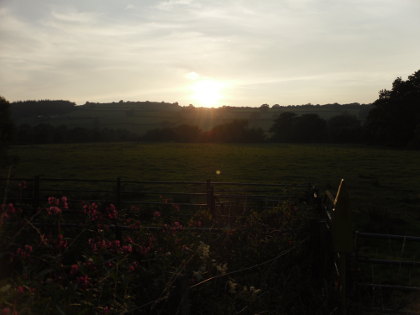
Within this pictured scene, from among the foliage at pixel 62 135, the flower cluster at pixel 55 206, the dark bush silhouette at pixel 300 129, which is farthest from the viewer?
the dark bush silhouette at pixel 300 129

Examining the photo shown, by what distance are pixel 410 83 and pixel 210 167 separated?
36.6 metres

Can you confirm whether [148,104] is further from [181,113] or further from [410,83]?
[410,83]

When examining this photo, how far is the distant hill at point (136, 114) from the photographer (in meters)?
97.2

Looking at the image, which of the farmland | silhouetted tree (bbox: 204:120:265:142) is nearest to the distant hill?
silhouetted tree (bbox: 204:120:265:142)

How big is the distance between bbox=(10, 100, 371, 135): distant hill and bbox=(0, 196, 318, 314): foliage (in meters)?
82.3

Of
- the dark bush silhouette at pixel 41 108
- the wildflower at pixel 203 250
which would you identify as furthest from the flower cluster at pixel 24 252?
the dark bush silhouette at pixel 41 108


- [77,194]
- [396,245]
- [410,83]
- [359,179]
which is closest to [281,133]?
[410,83]

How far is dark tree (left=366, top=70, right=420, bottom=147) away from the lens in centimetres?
5453

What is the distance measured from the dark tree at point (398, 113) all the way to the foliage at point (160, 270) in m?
51.8

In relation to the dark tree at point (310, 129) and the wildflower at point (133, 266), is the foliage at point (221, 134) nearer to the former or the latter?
the dark tree at point (310, 129)

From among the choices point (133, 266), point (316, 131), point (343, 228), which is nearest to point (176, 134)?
point (316, 131)

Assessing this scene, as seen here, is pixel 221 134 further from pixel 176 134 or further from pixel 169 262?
pixel 169 262

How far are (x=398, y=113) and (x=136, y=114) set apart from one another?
7391cm

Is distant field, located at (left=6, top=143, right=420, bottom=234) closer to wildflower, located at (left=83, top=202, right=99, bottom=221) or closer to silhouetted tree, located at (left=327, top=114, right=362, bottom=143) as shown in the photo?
wildflower, located at (left=83, top=202, right=99, bottom=221)
